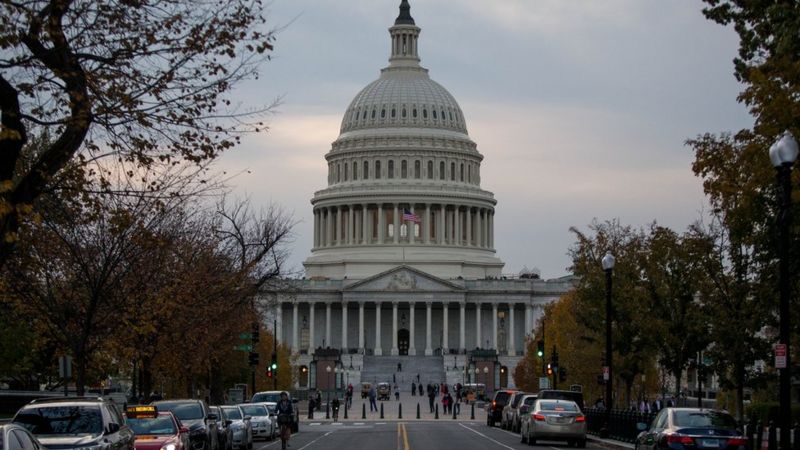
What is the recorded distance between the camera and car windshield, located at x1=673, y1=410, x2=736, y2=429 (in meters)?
29.7

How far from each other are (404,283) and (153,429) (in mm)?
152724

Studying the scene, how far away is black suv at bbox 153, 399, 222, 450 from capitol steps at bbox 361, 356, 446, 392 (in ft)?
398

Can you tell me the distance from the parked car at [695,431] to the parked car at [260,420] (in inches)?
971

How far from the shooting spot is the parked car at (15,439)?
18.1 meters

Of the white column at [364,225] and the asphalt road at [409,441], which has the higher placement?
the white column at [364,225]

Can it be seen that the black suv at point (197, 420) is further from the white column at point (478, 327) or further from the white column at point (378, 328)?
the white column at point (478, 327)

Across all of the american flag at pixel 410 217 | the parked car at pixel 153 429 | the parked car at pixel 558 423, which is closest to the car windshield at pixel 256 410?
the parked car at pixel 558 423

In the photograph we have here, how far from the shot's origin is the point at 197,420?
36.7m

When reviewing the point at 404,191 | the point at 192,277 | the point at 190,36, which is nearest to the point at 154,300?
the point at 192,277

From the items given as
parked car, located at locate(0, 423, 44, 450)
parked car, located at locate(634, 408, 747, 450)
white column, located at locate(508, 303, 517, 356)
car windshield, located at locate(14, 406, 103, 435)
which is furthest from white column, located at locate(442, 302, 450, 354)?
parked car, located at locate(0, 423, 44, 450)

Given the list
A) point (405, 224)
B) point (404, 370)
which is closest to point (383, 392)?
point (404, 370)

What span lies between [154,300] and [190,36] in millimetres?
22185

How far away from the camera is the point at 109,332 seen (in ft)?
147

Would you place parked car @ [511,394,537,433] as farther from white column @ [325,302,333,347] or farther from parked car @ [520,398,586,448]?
white column @ [325,302,333,347]
